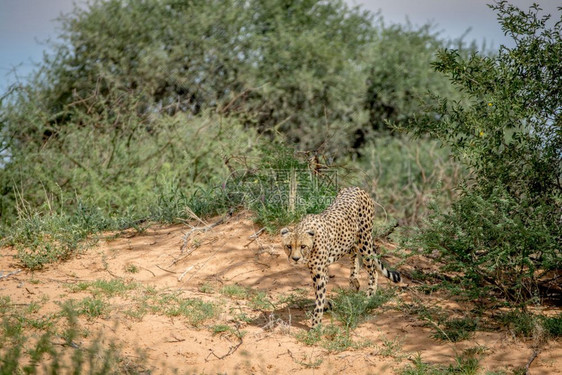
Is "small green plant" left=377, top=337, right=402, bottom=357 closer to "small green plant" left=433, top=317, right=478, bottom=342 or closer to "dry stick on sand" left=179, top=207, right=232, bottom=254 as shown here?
"small green plant" left=433, top=317, right=478, bottom=342

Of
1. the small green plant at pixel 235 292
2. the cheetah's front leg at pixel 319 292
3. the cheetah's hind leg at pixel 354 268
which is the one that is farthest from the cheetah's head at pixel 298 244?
the cheetah's hind leg at pixel 354 268

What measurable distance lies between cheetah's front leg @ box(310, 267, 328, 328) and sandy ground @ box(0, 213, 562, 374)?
0.65 ft

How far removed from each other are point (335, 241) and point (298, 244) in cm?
65

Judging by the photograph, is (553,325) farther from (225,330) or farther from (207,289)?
(207,289)

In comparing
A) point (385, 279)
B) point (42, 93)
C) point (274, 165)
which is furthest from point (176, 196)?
point (42, 93)

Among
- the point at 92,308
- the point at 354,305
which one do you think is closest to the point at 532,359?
the point at 354,305

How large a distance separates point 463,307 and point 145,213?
4.46 metres

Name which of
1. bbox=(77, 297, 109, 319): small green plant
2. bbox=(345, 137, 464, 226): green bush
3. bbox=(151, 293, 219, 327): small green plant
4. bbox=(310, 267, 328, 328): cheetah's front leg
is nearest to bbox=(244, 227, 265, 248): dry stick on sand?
bbox=(151, 293, 219, 327): small green plant

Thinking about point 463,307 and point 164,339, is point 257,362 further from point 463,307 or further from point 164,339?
point 463,307

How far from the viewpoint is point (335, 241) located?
6113mm

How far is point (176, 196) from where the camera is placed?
8.66 meters

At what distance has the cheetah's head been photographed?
5.56 m

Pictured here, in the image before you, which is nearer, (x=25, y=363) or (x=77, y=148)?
(x=25, y=363)

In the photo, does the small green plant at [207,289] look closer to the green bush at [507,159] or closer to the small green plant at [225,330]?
the small green plant at [225,330]
